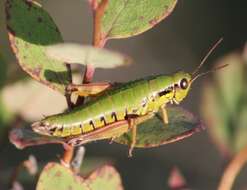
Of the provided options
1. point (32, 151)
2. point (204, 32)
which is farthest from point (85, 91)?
point (204, 32)

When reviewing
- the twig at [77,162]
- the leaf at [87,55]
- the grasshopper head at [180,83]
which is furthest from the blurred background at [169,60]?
the leaf at [87,55]

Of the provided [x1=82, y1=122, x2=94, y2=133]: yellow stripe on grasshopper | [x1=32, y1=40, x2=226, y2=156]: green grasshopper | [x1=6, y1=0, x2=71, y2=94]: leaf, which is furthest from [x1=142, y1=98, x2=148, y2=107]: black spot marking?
[x1=6, y1=0, x2=71, y2=94]: leaf

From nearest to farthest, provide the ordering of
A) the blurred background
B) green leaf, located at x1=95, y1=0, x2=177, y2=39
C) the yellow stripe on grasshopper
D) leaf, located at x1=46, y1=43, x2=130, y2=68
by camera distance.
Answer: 1. leaf, located at x1=46, y1=43, x2=130, y2=68
2. green leaf, located at x1=95, y1=0, x2=177, y2=39
3. the yellow stripe on grasshopper
4. the blurred background

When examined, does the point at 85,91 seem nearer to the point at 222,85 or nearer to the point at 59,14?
the point at 222,85

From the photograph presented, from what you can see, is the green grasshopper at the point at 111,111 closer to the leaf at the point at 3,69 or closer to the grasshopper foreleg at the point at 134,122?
the grasshopper foreleg at the point at 134,122

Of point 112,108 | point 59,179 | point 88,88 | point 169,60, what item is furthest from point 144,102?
point 169,60

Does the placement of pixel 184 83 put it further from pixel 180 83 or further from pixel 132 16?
pixel 132 16

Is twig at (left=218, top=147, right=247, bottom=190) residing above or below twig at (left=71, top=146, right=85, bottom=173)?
below

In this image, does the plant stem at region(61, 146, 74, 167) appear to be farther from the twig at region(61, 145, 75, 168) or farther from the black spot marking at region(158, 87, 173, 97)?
the black spot marking at region(158, 87, 173, 97)
